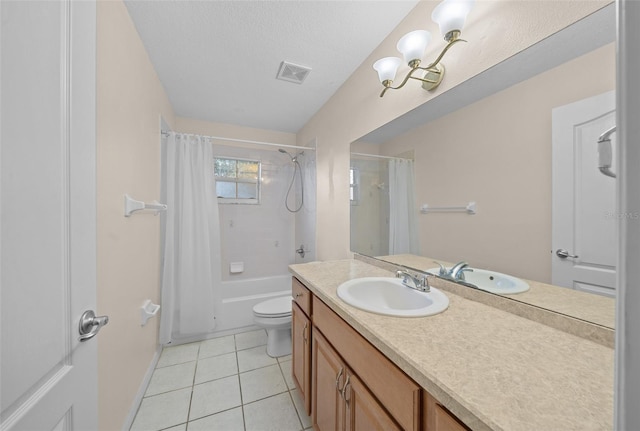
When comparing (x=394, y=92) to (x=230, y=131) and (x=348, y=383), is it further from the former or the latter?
(x=230, y=131)

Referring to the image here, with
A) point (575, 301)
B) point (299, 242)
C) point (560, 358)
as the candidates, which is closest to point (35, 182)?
point (560, 358)

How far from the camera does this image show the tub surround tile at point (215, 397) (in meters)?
1.46

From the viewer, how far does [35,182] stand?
50 centimetres

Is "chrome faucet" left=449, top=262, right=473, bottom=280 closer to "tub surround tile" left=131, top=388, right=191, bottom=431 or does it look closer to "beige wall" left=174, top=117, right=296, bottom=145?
"tub surround tile" left=131, top=388, right=191, bottom=431

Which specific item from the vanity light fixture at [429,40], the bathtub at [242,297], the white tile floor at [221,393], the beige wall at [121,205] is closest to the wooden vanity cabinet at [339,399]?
the white tile floor at [221,393]

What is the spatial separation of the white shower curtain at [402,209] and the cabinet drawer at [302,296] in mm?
619

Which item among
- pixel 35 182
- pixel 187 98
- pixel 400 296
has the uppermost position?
pixel 187 98

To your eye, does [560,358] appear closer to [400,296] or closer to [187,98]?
[400,296]

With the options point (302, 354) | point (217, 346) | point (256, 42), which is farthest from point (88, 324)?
point (217, 346)

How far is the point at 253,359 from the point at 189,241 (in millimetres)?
1224

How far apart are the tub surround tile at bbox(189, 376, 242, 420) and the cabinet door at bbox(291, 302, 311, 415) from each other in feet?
1.51

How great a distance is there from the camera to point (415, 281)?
1146mm

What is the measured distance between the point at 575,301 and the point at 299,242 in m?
2.70

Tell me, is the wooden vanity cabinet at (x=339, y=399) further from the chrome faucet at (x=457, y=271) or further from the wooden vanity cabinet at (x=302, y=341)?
the chrome faucet at (x=457, y=271)
